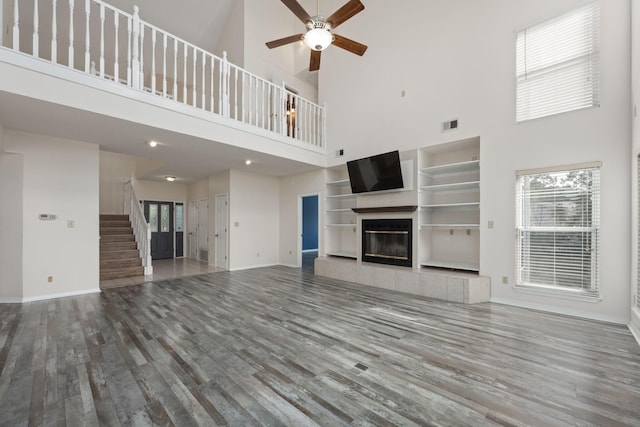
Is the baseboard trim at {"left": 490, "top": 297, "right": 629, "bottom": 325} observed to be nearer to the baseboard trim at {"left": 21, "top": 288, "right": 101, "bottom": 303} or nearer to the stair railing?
the baseboard trim at {"left": 21, "top": 288, "right": 101, "bottom": 303}

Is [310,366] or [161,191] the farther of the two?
[161,191]

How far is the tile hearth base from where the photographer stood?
4.54 metres

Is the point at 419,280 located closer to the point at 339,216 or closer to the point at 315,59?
the point at 339,216

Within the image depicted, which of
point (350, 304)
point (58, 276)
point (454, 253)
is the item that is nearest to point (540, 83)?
point (454, 253)

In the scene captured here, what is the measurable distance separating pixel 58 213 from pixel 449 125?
23.5 ft

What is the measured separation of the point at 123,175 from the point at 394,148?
30.2 feet

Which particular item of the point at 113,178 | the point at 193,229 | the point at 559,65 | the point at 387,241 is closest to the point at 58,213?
the point at 193,229

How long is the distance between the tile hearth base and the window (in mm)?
624

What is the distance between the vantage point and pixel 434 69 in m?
5.30

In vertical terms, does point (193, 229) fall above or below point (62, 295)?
above

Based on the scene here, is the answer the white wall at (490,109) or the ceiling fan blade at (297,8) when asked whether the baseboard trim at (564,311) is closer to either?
the white wall at (490,109)

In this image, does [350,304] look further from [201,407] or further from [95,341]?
[95,341]

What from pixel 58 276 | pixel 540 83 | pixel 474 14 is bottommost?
pixel 58 276

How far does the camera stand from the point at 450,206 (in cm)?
534
